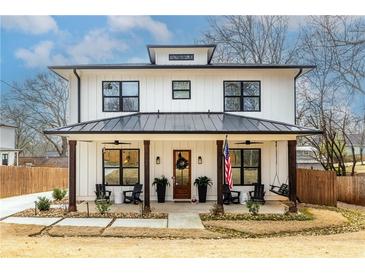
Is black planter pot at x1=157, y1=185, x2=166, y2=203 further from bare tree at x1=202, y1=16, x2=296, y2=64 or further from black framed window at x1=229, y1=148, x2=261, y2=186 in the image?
bare tree at x1=202, y1=16, x2=296, y2=64

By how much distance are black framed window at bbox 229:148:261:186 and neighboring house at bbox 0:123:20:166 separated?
1888 centimetres

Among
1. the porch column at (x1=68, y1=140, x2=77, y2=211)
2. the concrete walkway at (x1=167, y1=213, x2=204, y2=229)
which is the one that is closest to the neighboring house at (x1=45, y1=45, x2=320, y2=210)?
the porch column at (x1=68, y1=140, x2=77, y2=211)

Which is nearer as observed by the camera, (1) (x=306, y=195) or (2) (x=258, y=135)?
(2) (x=258, y=135)

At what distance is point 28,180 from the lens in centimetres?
1994

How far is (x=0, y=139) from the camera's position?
28859mm

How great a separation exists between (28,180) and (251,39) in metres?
15.1

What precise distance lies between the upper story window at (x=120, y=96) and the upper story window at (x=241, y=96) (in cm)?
337

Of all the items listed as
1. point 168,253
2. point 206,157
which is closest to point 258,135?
point 206,157

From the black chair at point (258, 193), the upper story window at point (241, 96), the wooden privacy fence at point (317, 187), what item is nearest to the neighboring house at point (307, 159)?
the wooden privacy fence at point (317, 187)

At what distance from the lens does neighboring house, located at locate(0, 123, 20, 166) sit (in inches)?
1134

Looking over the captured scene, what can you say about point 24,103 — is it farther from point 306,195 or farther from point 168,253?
point 168,253

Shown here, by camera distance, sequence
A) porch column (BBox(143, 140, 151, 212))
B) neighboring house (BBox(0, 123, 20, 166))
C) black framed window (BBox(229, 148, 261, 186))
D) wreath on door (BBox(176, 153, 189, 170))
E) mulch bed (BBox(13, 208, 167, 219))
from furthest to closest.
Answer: neighboring house (BBox(0, 123, 20, 166)) → black framed window (BBox(229, 148, 261, 186)) → wreath on door (BBox(176, 153, 189, 170)) → porch column (BBox(143, 140, 151, 212)) → mulch bed (BBox(13, 208, 167, 219))

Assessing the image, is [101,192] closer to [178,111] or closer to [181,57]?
[178,111]

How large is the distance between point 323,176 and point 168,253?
30.4 feet
